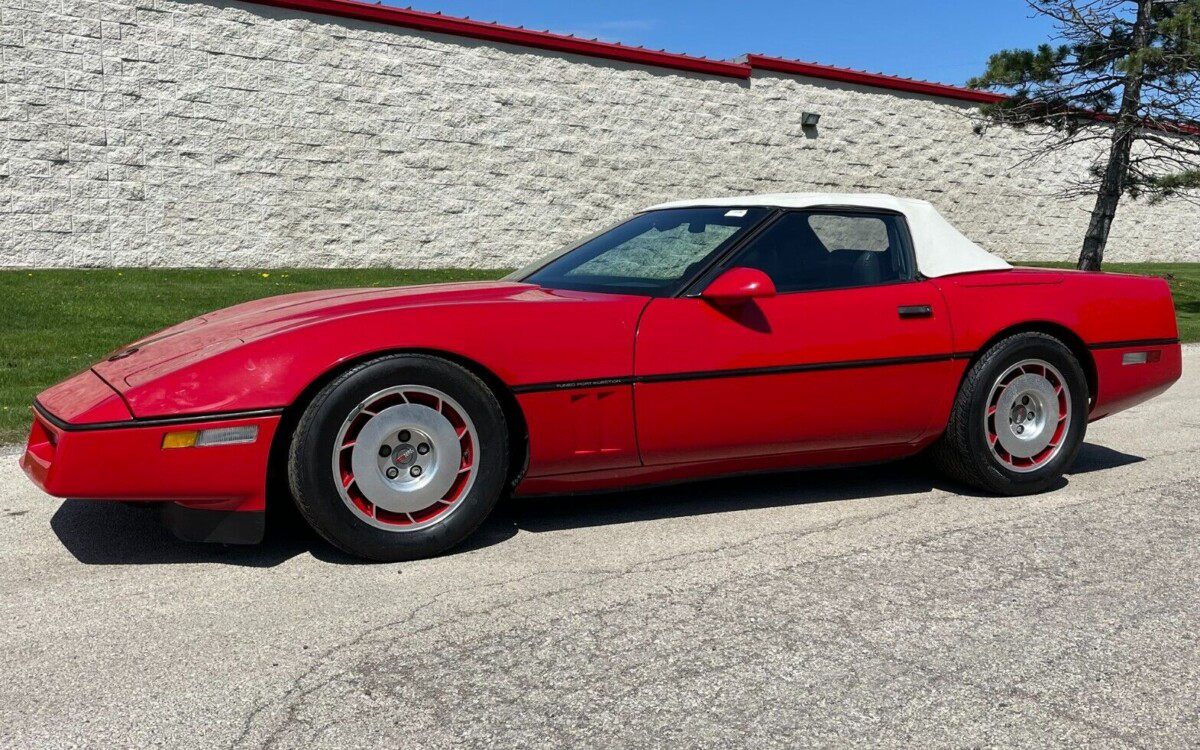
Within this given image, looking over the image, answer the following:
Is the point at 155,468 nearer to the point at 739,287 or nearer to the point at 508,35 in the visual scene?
the point at 739,287

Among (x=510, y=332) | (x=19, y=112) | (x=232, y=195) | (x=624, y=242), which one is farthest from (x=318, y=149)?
(x=510, y=332)

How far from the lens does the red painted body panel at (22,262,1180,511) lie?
339 centimetres

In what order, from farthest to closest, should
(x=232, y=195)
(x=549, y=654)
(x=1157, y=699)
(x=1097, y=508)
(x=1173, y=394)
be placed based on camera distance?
1. (x=232, y=195)
2. (x=1173, y=394)
3. (x=1097, y=508)
4. (x=549, y=654)
5. (x=1157, y=699)

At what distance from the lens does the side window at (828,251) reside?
14.3 ft

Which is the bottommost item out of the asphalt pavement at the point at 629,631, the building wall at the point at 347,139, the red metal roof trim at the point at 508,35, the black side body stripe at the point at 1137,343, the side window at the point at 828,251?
the asphalt pavement at the point at 629,631

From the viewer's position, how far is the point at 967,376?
4.59m

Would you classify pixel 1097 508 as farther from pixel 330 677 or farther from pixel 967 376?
pixel 330 677

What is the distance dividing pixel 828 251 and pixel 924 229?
53cm

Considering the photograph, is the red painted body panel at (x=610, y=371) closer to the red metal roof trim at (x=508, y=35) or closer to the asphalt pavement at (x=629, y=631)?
the asphalt pavement at (x=629, y=631)

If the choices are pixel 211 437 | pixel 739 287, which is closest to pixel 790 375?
pixel 739 287

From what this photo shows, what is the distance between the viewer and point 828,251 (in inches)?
178

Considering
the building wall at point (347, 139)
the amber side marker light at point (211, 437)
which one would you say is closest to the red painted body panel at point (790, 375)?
the amber side marker light at point (211, 437)

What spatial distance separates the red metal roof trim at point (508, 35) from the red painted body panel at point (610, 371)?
9.09 metres

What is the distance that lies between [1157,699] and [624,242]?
8.82 feet
